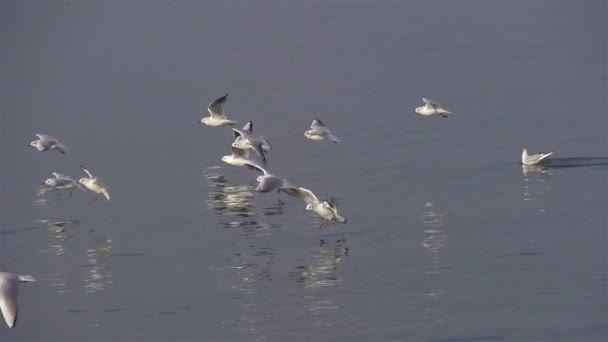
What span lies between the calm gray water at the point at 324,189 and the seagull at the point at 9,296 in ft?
2.13

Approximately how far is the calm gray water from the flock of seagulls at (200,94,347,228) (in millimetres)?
590

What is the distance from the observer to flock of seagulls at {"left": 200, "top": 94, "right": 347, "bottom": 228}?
2602 centimetres

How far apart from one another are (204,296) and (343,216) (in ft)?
18.4

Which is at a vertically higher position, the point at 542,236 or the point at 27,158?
the point at 27,158

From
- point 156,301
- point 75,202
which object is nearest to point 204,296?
point 156,301

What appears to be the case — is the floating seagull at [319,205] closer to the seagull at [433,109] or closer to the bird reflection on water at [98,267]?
the bird reflection on water at [98,267]

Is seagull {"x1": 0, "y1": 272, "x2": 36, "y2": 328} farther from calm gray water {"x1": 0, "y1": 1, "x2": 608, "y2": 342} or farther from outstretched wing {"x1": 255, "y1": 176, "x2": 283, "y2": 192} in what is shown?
outstretched wing {"x1": 255, "y1": 176, "x2": 283, "y2": 192}

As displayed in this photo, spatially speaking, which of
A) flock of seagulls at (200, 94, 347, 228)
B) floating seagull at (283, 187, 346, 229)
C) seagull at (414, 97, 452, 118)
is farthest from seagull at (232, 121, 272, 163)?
seagull at (414, 97, 452, 118)

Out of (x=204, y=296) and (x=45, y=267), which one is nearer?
(x=204, y=296)

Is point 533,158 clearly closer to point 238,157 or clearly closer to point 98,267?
point 238,157

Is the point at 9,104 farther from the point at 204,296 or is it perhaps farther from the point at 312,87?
the point at 204,296

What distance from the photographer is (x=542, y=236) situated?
26.4 metres

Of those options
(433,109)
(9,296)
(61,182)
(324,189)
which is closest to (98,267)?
(9,296)

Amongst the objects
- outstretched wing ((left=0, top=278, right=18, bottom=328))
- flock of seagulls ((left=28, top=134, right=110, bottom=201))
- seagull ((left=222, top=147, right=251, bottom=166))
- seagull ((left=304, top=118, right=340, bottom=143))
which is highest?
seagull ((left=304, top=118, right=340, bottom=143))
